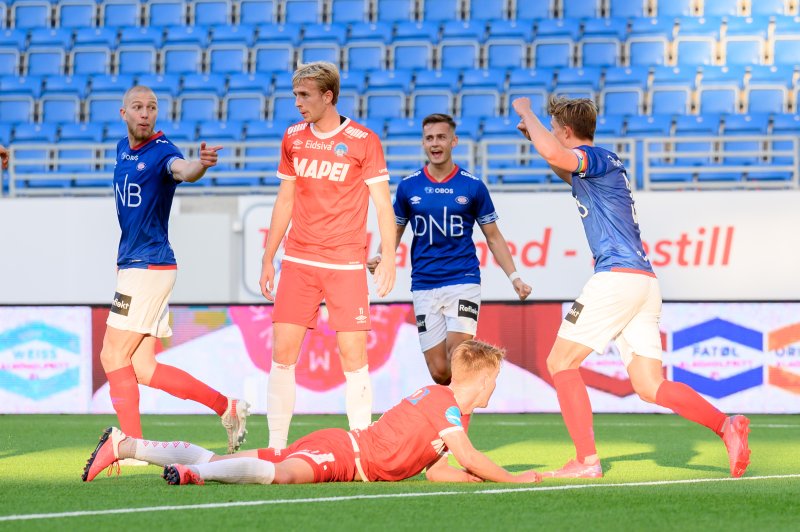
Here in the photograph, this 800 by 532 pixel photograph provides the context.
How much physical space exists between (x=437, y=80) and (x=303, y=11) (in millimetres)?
3021

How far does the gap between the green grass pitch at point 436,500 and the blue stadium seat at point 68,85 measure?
12.4m

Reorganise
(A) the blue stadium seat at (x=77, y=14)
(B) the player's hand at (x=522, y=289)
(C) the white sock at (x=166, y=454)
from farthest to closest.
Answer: (A) the blue stadium seat at (x=77, y=14) < (B) the player's hand at (x=522, y=289) < (C) the white sock at (x=166, y=454)

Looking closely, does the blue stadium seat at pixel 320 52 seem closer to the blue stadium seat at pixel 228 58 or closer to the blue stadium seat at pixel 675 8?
the blue stadium seat at pixel 228 58

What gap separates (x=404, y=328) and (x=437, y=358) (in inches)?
181

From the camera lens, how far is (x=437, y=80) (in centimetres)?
1838

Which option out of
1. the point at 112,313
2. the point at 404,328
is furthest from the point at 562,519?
the point at 404,328

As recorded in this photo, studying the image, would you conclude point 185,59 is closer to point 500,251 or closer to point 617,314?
point 500,251

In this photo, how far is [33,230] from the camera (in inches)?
636

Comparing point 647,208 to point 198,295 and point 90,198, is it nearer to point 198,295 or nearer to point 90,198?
point 198,295

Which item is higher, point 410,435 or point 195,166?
point 195,166

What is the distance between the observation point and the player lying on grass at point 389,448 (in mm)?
5203

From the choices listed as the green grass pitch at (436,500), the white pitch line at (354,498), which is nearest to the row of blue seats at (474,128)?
the green grass pitch at (436,500)

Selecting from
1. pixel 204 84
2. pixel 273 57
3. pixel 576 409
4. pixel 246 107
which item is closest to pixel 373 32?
pixel 273 57

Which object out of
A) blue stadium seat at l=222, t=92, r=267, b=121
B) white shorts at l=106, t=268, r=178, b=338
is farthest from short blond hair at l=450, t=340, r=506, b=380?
blue stadium seat at l=222, t=92, r=267, b=121
